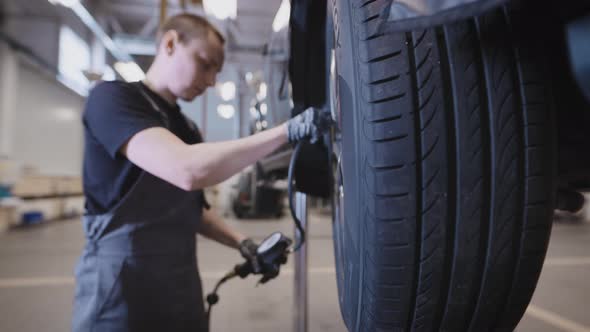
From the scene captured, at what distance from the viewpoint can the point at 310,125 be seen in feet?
2.14

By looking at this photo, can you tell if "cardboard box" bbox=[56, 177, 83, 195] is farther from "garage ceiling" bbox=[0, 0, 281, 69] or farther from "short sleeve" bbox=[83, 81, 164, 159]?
"short sleeve" bbox=[83, 81, 164, 159]

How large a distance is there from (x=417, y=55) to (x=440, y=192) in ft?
0.51

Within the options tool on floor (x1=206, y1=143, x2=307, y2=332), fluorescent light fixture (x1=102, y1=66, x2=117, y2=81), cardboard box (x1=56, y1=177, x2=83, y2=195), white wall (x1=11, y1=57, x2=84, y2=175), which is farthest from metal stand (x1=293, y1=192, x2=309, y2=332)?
fluorescent light fixture (x1=102, y1=66, x2=117, y2=81)

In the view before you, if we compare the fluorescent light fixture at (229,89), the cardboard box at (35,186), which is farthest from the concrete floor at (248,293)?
the cardboard box at (35,186)

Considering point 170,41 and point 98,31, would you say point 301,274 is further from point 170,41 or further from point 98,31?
point 98,31

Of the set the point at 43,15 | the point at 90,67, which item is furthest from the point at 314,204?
the point at 43,15

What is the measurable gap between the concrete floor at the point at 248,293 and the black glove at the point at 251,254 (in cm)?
48

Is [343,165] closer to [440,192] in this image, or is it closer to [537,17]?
[440,192]

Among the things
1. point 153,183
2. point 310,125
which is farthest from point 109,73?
point 310,125

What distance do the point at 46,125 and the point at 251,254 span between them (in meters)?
6.35

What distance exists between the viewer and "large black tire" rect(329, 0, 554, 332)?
0.38 metres

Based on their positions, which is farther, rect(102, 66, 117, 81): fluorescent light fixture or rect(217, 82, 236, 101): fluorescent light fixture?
rect(102, 66, 117, 81): fluorescent light fixture

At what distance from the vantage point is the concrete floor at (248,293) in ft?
4.62

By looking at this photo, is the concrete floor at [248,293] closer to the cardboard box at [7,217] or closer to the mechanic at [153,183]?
the mechanic at [153,183]
